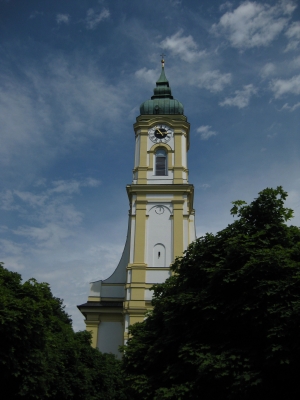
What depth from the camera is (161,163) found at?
36656mm

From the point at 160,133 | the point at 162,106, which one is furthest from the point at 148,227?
the point at 162,106

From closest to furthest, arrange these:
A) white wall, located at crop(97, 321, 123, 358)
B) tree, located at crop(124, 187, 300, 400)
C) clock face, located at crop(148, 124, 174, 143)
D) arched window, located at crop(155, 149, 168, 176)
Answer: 1. tree, located at crop(124, 187, 300, 400)
2. white wall, located at crop(97, 321, 123, 358)
3. arched window, located at crop(155, 149, 168, 176)
4. clock face, located at crop(148, 124, 174, 143)

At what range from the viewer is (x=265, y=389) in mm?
11969

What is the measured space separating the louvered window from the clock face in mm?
966

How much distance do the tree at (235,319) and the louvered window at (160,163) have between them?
64.7ft

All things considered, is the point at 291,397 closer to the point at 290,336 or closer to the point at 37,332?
the point at 290,336

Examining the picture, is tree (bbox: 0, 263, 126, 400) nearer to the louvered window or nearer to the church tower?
the church tower

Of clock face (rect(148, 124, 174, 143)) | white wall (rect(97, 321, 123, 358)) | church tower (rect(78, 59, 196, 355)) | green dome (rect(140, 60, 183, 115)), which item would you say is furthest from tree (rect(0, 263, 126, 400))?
green dome (rect(140, 60, 183, 115))

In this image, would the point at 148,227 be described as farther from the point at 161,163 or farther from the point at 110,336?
the point at 110,336

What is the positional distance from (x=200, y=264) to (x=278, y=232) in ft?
8.90

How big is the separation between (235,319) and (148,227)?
21039 mm

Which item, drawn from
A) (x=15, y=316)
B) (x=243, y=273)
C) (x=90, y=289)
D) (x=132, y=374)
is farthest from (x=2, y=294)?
(x=90, y=289)

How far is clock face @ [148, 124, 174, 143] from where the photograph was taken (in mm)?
37250

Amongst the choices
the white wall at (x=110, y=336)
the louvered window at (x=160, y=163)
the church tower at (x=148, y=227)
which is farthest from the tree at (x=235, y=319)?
the louvered window at (x=160, y=163)
